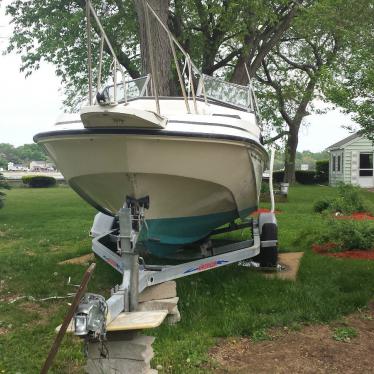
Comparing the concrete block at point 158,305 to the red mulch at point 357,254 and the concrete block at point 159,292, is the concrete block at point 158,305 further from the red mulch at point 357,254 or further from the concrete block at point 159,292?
the red mulch at point 357,254

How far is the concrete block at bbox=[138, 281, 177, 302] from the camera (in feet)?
16.6

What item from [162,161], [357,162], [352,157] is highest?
[352,157]

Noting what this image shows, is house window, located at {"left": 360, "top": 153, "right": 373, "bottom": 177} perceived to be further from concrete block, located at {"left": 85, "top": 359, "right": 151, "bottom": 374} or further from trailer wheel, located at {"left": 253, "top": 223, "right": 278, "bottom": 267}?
concrete block, located at {"left": 85, "top": 359, "right": 151, "bottom": 374}

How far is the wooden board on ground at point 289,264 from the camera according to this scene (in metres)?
6.75

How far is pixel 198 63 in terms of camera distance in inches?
637

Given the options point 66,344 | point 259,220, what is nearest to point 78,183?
point 66,344

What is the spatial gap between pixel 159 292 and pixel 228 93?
3735 mm

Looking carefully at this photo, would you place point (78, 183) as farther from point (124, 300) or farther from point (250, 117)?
point (250, 117)

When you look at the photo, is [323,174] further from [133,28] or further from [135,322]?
[135,322]

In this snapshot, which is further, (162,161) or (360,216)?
(360,216)

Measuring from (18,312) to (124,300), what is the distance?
1857 mm

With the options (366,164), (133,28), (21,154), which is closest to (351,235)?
(133,28)

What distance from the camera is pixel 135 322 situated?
356cm

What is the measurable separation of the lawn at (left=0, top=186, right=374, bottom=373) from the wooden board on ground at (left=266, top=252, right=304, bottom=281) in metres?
0.11
